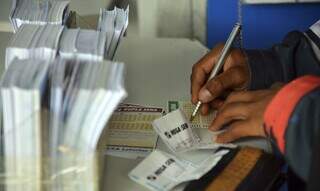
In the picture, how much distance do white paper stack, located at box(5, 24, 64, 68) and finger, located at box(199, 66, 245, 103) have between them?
310 mm

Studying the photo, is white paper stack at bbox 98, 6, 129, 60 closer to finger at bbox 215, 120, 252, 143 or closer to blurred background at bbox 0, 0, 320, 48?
finger at bbox 215, 120, 252, 143

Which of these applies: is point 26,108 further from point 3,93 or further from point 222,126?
point 222,126

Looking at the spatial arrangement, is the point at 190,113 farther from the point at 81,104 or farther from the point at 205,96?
the point at 81,104

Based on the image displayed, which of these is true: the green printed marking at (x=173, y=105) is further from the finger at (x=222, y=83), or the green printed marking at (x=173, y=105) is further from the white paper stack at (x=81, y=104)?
the white paper stack at (x=81, y=104)

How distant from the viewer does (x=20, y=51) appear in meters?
0.62

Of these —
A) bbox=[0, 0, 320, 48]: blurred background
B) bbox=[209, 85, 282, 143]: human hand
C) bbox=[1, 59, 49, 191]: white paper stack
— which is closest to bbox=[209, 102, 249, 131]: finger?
bbox=[209, 85, 282, 143]: human hand

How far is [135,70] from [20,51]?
45 centimetres

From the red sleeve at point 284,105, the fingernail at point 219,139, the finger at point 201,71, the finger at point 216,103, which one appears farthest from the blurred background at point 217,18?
the red sleeve at point 284,105

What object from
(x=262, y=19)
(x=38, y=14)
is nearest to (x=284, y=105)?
(x=38, y=14)

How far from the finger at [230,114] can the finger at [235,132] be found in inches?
0.6

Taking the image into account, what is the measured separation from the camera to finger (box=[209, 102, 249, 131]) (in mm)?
800

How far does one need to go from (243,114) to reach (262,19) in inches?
25.1

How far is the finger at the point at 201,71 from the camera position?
0.91m

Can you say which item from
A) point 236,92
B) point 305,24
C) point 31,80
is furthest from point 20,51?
point 305,24
